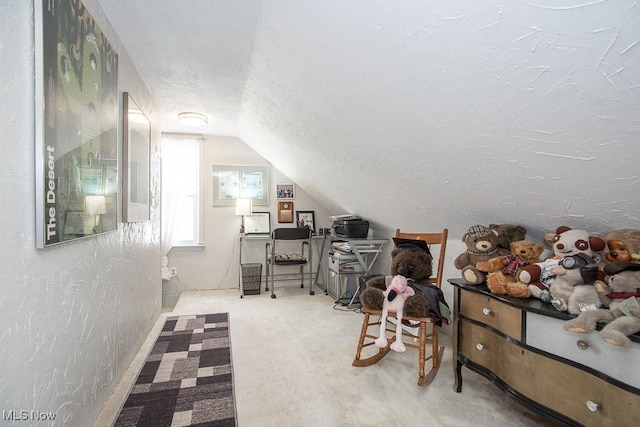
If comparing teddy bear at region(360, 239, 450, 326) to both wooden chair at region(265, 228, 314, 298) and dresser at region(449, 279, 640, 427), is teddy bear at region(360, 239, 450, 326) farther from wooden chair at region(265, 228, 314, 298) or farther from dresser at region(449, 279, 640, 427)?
wooden chair at region(265, 228, 314, 298)

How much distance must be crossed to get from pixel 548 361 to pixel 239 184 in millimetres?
Result: 4034

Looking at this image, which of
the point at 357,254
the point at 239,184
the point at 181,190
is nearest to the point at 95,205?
the point at 357,254

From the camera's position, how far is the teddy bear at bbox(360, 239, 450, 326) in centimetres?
201

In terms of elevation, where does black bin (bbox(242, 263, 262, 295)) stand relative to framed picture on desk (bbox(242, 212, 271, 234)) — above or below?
below

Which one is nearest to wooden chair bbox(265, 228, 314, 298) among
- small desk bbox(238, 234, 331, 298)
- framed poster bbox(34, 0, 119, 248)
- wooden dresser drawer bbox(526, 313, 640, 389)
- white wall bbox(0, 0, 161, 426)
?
small desk bbox(238, 234, 331, 298)

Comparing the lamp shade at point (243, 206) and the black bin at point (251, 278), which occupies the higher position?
the lamp shade at point (243, 206)

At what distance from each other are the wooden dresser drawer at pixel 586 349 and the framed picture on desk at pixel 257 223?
12.1 ft

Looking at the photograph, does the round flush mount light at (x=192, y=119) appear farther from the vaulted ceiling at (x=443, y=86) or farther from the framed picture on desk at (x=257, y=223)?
the framed picture on desk at (x=257, y=223)

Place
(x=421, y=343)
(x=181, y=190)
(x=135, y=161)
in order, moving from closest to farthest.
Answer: (x=421, y=343), (x=135, y=161), (x=181, y=190)


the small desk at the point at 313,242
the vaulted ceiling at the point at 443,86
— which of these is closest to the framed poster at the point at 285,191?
the small desk at the point at 313,242

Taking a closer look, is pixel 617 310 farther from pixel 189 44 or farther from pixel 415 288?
pixel 189 44

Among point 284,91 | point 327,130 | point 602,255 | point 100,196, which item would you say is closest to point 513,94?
point 602,255

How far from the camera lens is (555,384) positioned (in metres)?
1.28

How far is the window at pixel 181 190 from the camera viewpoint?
14.0 ft
